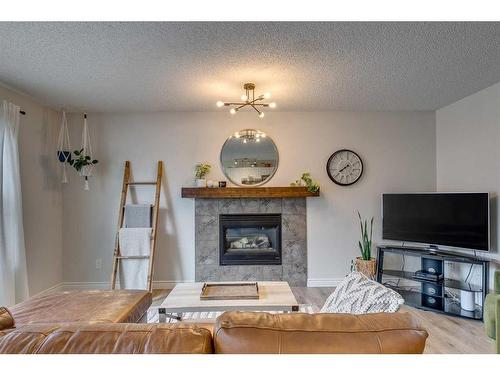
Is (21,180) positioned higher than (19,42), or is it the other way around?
(19,42)

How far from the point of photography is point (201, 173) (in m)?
3.94

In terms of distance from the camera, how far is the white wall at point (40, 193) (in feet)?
11.0

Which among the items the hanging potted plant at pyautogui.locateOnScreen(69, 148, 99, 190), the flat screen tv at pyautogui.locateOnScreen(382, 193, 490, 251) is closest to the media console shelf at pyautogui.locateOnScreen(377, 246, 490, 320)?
the flat screen tv at pyautogui.locateOnScreen(382, 193, 490, 251)

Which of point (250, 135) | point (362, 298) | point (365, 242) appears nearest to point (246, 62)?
point (250, 135)

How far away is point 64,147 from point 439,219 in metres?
4.71

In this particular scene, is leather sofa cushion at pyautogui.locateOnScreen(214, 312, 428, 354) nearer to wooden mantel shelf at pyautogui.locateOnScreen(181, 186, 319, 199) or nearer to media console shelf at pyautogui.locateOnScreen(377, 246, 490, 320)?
media console shelf at pyautogui.locateOnScreen(377, 246, 490, 320)

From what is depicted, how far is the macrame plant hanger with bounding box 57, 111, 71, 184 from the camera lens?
371 centimetres

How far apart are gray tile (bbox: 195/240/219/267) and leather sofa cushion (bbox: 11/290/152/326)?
1541 mm

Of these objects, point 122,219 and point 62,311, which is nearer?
point 62,311

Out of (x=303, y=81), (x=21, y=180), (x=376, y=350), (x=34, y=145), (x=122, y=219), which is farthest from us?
(x=122, y=219)

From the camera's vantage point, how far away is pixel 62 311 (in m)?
1.97
